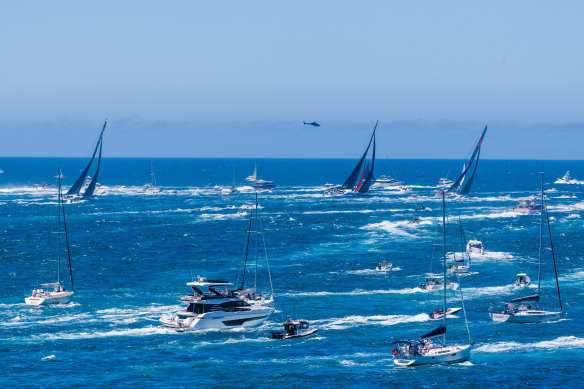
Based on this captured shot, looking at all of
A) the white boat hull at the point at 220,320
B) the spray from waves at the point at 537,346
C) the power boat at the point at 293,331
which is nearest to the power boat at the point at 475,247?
the spray from waves at the point at 537,346

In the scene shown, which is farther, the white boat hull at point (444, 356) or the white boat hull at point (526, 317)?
the white boat hull at point (526, 317)

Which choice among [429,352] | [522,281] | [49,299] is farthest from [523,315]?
[49,299]

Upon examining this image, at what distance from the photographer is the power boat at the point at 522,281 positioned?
330ft

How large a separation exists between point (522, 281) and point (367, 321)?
27789 millimetres

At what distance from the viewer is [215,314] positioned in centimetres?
8044

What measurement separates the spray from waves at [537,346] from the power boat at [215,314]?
22545 mm

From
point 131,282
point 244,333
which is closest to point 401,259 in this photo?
point 131,282

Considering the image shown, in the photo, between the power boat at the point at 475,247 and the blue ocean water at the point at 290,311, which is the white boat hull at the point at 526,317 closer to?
the blue ocean water at the point at 290,311

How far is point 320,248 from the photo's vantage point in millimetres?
139000

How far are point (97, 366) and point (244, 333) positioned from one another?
16.5m

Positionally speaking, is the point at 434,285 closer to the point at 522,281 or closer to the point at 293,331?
the point at 522,281

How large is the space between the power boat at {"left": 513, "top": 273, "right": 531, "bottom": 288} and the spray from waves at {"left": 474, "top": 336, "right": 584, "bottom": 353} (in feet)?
79.6

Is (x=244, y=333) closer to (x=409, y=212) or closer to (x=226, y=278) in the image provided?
(x=226, y=278)

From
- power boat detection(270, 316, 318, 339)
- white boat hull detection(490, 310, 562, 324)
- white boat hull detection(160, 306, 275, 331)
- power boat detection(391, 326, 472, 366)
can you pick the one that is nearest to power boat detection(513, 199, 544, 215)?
white boat hull detection(490, 310, 562, 324)
